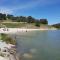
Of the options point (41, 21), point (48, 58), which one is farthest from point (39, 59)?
point (41, 21)

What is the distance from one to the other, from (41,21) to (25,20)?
1285 cm

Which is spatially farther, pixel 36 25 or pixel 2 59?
pixel 36 25

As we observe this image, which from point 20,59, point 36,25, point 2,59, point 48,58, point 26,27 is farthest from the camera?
point 36,25

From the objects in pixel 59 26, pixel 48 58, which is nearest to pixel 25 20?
pixel 59 26

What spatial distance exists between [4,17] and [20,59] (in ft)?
390

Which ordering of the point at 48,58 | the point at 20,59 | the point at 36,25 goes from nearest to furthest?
the point at 20,59, the point at 48,58, the point at 36,25

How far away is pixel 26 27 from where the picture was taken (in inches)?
4781

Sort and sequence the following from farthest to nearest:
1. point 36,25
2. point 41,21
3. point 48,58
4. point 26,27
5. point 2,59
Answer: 1. point 41,21
2. point 36,25
3. point 26,27
4. point 48,58
5. point 2,59

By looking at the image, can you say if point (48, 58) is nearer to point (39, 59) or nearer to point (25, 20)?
point (39, 59)

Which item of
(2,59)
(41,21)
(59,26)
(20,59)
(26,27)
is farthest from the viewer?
(59,26)

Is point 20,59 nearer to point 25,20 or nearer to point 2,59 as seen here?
point 2,59

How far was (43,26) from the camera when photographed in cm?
13538

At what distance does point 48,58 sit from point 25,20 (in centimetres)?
11790

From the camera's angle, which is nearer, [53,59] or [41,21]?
[53,59]
